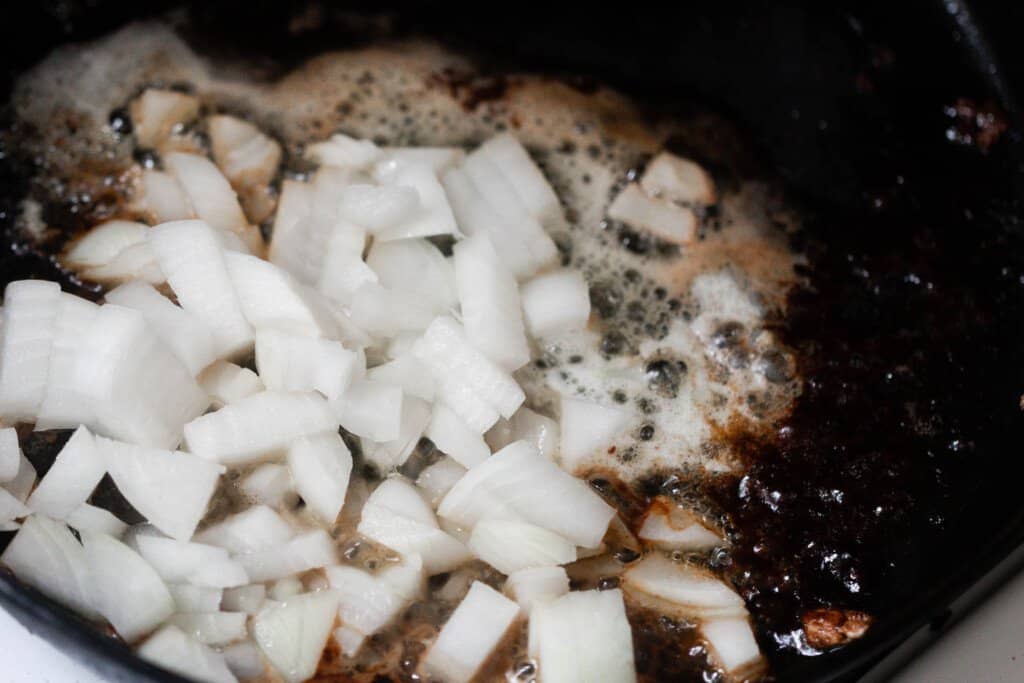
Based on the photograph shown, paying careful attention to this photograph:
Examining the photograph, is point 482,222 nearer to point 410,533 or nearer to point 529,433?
point 529,433

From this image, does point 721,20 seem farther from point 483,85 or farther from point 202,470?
point 202,470

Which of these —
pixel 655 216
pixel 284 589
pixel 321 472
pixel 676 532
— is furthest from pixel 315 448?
pixel 655 216

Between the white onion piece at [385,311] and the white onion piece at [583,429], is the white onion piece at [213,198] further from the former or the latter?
the white onion piece at [583,429]

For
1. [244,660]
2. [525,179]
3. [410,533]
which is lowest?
[244,660]

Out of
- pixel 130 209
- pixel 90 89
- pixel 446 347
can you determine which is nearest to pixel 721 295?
pixel 446 347

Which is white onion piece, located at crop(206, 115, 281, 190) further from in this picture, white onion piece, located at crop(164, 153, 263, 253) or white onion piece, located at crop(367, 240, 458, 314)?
white onion piece, located at crop(367, 240, 458, 314)

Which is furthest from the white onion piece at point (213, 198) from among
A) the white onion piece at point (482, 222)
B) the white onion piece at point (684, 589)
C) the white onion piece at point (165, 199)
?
the white onion piece at point (684, 589)

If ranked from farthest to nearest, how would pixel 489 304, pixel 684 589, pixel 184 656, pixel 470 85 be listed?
pixel 470 85 < pixel 489 304 < pixel 684 589 < pixel 184 656

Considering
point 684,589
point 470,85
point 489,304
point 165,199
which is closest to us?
point 684,589
